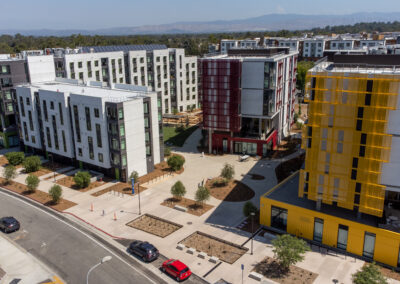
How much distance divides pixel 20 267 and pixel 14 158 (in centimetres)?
3680

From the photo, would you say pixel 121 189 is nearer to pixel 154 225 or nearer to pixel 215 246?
pixel 154 225

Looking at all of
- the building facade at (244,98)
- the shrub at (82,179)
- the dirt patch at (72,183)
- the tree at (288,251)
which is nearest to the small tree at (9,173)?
the dirt patch at (72,183)

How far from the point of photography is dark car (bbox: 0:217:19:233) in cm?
4534

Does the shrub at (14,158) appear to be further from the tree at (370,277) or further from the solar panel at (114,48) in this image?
the tree at (370,277)

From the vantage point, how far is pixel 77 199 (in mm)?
55219

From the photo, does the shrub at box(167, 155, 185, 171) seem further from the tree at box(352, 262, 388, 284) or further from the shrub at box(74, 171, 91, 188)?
the tree at box(352, 262, 388, 284)

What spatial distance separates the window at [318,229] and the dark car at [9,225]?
37.8 metres

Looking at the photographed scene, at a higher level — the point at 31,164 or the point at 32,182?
the point at 32,182

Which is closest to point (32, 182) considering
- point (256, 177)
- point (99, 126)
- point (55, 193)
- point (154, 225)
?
point (55, 193)

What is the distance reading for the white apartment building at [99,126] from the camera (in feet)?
192

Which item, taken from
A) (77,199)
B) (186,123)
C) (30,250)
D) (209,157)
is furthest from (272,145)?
(30,250)

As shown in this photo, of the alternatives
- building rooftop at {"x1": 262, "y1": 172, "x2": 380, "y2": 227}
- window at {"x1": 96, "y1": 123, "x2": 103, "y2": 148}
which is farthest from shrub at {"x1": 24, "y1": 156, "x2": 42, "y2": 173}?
building rooftop at {"x1": 262, "y1": 172, "x2": 380, "y2": 227}

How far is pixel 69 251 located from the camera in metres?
41.1

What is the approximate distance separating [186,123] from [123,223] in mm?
54073
